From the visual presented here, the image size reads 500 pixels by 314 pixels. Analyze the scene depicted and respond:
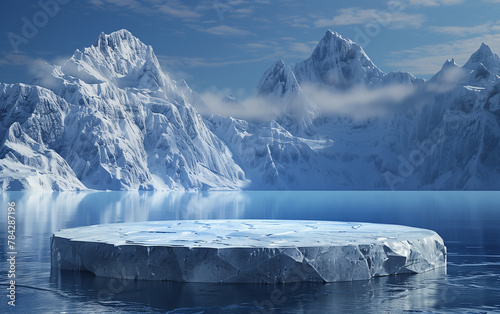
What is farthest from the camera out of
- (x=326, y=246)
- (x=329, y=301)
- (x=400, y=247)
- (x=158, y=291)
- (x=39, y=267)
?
(x=39, y=267)

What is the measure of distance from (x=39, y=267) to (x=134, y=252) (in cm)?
613

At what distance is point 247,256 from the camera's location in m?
22.3

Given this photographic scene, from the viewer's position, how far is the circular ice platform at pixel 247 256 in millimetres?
22500

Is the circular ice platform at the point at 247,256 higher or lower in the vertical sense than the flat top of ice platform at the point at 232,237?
lower

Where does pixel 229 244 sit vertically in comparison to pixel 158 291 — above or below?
above

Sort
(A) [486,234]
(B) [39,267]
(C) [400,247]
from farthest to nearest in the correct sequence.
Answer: (A) [486,234], (B) [39,267], (C) [400,247]

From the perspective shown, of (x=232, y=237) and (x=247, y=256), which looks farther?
(x=232, y=237)

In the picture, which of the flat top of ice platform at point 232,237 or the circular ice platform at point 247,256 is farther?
the flat top of ice platform at point 232,237

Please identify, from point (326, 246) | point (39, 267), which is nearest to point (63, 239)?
point (39, 267)

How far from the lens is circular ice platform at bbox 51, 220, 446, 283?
22500 millimetres

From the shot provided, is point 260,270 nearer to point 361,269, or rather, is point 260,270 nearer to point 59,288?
point 361,269

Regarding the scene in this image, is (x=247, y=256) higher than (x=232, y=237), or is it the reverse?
(x=232, y=237)

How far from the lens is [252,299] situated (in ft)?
65.6

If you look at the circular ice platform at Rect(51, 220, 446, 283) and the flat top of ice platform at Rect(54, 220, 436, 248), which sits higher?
the flat top of ice platform at Rect(54, 220, 436, 248)
